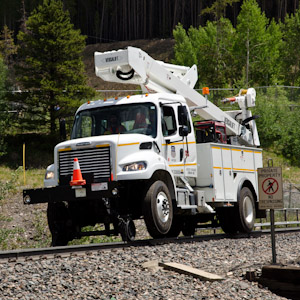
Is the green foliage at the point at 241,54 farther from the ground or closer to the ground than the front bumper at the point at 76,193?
farther from the ground

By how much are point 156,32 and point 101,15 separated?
12.3 m

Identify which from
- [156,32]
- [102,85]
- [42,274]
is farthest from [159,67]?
[156,32]

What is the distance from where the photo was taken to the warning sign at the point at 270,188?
10219mm

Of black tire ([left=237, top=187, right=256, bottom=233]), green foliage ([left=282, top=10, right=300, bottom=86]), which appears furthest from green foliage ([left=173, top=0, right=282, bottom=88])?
black tire ([left=237, top=187, right=256, bottom=233])

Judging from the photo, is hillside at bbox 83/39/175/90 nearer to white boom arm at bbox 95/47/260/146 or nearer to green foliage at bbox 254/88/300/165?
green foliage at bbox 254/88/300/165

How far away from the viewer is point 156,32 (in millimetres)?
97812

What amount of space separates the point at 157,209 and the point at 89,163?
1656 millimetres

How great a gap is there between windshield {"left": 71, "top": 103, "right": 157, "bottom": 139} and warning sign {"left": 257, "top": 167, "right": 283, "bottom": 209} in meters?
3.88

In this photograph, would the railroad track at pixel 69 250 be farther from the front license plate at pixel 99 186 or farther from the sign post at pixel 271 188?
the sign post at pixel 271 188

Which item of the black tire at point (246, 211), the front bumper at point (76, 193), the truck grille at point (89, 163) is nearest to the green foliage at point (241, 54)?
the black tire at point (246, 211)

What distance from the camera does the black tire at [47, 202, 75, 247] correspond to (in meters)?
13.8

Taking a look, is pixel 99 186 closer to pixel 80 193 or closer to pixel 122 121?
pixel 80 193

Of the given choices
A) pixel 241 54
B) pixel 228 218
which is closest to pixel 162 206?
pixel 228 218

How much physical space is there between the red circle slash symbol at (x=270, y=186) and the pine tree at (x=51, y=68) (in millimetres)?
35223
